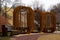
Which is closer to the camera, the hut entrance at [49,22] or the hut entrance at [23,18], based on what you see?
the hut entrance at [23,18]

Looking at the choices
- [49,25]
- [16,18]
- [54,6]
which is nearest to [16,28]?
[16,18]

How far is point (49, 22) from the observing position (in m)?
12.8

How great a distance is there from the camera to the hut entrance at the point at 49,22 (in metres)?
12.5

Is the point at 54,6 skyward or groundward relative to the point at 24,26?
skyward

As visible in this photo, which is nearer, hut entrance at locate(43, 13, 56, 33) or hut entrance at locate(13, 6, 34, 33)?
hut entrance at locate(13, 6, 34, 33)

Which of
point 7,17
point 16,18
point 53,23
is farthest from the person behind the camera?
point 7,17

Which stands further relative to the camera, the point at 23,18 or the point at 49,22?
the point at 49,22

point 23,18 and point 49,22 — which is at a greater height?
point 23,18

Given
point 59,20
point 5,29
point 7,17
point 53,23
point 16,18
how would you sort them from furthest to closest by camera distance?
point 59,20 < point 7,17 < point 53,23 < point 16,18 < point 5,29

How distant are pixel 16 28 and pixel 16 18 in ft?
2.11

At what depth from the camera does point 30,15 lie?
1117 centimetres

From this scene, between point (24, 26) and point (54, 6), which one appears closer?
point (24, 26)

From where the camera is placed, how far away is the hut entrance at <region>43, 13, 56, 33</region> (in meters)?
12.5

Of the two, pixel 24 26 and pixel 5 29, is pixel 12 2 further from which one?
pixel 5 29
